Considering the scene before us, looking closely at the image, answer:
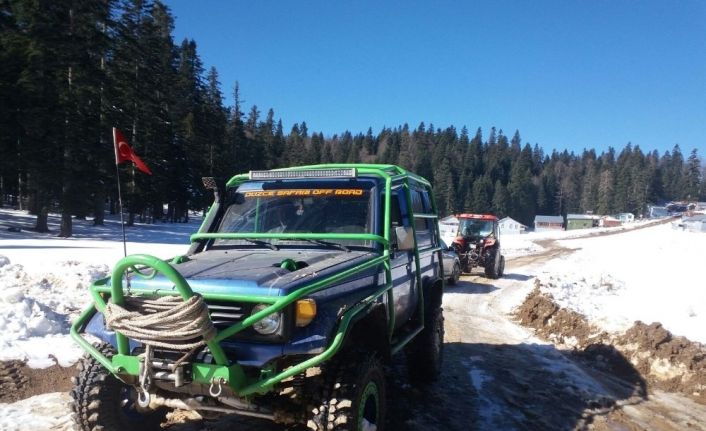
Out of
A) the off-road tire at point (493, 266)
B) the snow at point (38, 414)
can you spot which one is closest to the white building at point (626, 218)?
the off-road tire at point (493, 266)

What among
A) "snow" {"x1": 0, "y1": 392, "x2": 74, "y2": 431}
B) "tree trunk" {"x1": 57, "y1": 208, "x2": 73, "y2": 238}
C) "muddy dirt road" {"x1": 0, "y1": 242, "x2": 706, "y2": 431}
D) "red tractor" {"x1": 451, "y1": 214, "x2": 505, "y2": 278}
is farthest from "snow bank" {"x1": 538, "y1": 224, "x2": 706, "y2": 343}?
"tree trunk" {"x1": 57, "y1": 208, "x2": 73, "y2": 238}

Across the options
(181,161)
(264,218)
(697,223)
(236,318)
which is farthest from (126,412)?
(697,223)

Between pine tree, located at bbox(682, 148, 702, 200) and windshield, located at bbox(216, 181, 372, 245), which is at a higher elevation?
pine tree, located at bbox(682, 148, 702, 200)

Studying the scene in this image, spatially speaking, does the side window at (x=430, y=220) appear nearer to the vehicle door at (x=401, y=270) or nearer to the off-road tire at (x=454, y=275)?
the vehicle door at (x=401, y=270)

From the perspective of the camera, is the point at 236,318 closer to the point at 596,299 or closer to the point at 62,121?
the point at 596,299

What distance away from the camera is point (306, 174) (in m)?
4.89

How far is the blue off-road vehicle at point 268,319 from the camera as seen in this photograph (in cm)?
302

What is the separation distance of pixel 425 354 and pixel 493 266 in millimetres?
11972

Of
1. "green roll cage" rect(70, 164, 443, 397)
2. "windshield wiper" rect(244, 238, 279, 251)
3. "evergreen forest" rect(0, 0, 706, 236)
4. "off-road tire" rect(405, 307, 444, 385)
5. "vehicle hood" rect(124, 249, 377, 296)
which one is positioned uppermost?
"evergreen forest" rect(0, 0, 706, 236)

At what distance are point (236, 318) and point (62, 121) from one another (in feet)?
82.7

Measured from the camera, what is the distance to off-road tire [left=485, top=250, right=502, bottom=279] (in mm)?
17078

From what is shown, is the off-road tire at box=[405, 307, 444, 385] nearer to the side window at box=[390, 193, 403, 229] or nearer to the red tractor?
the side window at box=[390, 193, 403, 229]

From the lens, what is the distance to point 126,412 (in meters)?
3.80

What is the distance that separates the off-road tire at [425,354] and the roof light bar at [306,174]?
209cm
